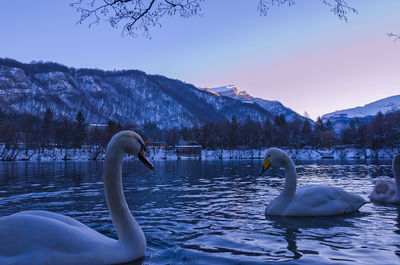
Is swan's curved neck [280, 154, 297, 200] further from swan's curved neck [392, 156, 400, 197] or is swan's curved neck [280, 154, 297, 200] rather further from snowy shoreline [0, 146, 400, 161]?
snowy shoreline [0, 146, 400, 161]

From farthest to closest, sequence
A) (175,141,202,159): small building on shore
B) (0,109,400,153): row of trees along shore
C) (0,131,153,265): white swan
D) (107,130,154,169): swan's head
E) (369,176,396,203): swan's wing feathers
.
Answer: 1. (175,141,202,159): small building on shore
2. (0,109,400,153): row of trees along shore
3. (369,176,396,203): swan's wing feathers
4. (107,130,154,169): swan's head
5. (0,131,153,265): white swan

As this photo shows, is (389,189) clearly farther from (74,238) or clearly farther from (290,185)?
(74,238)

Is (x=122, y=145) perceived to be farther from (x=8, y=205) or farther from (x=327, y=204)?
(x=8, y=205)

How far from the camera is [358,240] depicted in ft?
17.5

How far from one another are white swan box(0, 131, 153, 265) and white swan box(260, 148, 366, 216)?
4.40 metres

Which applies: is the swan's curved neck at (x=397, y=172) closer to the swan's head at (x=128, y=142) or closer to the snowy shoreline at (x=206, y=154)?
the swan's head at (x=128, y=142)

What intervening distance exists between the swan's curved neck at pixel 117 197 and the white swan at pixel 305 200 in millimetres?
4403

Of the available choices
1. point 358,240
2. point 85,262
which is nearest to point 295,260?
point 358,240

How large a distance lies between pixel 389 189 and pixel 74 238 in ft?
31.0

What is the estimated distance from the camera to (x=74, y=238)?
3.57 m

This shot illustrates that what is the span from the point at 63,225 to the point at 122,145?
123cm

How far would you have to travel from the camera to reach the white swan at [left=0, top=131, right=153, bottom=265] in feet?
11.0

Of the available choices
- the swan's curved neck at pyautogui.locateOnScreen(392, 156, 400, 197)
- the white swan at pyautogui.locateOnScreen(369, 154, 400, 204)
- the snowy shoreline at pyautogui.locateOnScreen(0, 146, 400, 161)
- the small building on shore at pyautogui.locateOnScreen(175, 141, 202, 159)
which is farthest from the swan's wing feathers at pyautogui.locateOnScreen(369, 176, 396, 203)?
the small building on shore at pyautogui.locateOnScreen(175, 141, 202, 159)

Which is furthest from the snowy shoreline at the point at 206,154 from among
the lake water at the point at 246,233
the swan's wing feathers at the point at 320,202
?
the swan's wing feathers at the point at 320,202
